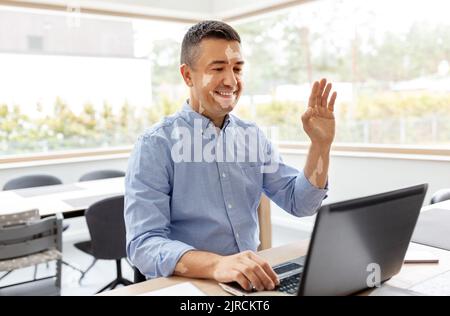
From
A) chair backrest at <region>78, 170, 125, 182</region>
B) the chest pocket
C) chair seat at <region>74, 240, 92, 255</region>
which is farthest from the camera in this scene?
chair backrest at <region>78, 170, 125, 182</region>

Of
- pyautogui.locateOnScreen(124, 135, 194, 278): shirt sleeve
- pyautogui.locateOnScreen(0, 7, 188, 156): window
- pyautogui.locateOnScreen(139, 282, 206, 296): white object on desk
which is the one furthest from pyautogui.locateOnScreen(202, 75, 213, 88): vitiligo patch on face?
pyautogui.locateOnScreen(0, 7, 188, 156): window

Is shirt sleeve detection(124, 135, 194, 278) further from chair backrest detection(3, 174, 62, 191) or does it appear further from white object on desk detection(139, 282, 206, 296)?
chair backrest detection(3, 174, 62, 191)

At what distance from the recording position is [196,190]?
4.63 ft

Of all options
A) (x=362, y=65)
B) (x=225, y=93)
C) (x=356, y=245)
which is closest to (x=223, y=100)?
(x=225, y=93)

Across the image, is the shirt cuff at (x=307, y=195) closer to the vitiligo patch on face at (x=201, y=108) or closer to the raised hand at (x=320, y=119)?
the raised hand at (x=320, y=119)

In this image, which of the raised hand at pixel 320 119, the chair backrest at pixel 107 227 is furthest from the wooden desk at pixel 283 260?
the chair backrest at pixel 107 227

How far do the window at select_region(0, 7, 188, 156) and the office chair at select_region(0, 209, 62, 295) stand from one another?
101 inches

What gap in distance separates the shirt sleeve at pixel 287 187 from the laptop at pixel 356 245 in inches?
15.9

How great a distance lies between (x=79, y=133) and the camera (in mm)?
4945

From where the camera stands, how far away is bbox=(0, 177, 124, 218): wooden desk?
268 centimetres

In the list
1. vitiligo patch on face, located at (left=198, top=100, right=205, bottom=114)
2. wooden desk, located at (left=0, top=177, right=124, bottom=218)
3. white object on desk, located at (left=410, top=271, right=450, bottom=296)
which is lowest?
wooden desk, located at (left=0, top=177, right=124, bottom=218)

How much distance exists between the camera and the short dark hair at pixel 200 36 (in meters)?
1.39
